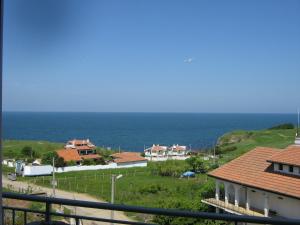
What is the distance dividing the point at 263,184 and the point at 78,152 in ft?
97.6

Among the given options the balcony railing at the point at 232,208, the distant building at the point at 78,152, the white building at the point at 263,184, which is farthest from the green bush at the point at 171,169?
the balcony railing at the point at 232,208

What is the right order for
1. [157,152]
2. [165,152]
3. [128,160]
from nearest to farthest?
[128,160], [157,152], [165,152]

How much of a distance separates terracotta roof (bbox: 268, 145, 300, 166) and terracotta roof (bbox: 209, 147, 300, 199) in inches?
15.1

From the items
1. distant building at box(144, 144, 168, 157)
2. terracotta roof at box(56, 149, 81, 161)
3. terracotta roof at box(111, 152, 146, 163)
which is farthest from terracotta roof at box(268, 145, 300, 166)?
distant building at box(144, 144, 168, 157)

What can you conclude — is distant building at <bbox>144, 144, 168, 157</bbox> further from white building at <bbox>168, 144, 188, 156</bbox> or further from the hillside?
the hillside

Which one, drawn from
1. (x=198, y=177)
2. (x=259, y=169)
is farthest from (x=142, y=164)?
(x=259, y=169)

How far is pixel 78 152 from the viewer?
42.9 meters

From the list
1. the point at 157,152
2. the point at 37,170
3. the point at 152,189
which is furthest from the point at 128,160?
the point at 152,189

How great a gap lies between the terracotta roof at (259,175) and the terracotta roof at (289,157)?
1.26 feet

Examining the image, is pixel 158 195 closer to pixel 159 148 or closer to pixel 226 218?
pixel 226 218

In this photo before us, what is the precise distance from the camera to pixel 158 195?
2522cm

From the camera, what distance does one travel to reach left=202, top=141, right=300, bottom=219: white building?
14.7 m

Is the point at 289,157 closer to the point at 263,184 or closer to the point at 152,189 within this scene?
the point at 263,184

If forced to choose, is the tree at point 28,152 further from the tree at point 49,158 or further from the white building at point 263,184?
the white building at point 263,184
